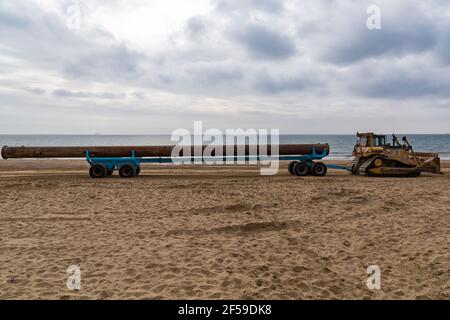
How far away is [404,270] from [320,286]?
1.84 m

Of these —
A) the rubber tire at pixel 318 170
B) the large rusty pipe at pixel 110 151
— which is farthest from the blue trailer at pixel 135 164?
the large rusty pipe at pixel 110 151

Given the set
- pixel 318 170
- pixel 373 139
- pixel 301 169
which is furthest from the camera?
pixel 301 169

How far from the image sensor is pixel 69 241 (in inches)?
301

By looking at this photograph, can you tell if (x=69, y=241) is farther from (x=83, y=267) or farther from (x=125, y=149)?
(x=125, y=149)

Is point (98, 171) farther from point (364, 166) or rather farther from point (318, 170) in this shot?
point (364, 166)

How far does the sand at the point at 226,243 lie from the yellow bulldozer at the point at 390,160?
4621mm

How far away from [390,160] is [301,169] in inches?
194

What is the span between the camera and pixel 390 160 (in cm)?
1852

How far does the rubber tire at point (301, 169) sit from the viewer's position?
1917 cm

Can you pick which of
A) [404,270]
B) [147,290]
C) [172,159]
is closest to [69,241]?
[147,290]

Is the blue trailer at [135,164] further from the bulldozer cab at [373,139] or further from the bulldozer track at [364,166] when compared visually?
the bulldozer cab at [373,139]

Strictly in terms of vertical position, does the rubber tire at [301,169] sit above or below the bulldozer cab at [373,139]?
below

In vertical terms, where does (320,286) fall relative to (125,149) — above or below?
below

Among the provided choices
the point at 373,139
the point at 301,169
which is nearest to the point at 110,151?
the point at 301,169
